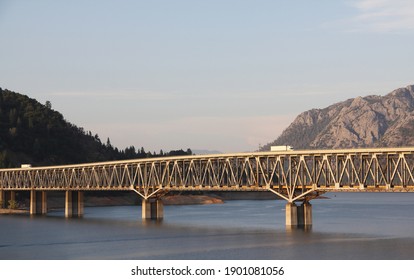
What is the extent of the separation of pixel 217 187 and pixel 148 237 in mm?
33063

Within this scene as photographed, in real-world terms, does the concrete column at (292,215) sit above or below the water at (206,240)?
above

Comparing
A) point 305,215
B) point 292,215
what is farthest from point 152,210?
point 305,215

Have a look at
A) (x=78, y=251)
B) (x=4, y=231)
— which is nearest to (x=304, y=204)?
(x=78, y=251)

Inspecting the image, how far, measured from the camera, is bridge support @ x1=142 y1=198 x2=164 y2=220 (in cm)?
18459

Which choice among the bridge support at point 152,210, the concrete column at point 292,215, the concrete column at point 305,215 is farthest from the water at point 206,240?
the bridge support at point 152,210

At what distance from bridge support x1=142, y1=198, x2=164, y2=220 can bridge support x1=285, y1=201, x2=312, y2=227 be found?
155ft

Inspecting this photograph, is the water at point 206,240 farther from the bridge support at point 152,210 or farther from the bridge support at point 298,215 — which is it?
the bridge support at point 152,210

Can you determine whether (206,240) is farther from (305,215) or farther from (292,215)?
(305,215)

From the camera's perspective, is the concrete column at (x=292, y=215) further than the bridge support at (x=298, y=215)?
No

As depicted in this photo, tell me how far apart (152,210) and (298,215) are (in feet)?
166

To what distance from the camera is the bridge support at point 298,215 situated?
142 meters

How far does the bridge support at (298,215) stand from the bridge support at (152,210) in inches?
1856

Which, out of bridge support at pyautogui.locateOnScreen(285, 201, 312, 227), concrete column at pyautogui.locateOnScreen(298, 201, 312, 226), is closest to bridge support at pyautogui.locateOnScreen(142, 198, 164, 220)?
bridge support at pyautogui.locateOnScreen(285, 201, 312, 227)

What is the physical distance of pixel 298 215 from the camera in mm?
143250
